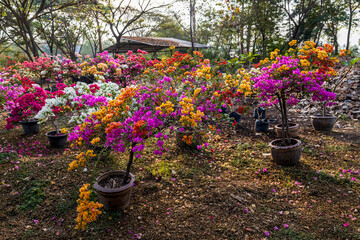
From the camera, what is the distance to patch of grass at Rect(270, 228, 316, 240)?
2164 mm

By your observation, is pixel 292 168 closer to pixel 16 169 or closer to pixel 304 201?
pixel 304 201

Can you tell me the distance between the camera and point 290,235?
2203 mm

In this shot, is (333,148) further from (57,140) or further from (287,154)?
(57,140)

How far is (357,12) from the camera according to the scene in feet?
50.5

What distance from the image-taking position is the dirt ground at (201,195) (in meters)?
2.31

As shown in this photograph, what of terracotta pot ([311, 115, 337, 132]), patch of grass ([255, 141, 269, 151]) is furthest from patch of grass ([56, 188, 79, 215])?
terracotta pot ([311, 115, 337, 132])

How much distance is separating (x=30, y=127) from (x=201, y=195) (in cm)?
469

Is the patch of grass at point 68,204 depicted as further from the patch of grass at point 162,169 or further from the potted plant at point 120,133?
the patch of grass at point 162,169

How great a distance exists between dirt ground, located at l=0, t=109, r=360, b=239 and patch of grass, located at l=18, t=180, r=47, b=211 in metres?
0.01

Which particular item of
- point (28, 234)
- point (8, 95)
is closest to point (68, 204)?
point (28, 234)

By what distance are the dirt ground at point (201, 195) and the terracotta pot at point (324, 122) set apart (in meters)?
0.72

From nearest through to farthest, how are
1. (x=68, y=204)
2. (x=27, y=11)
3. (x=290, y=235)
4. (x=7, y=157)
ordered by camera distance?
(x=290, y=235) → (x=68, y=204) → (x=7, y=157) → (x=27, y=11)

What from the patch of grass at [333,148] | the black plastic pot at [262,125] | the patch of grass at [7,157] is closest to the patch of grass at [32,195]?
the patch of grass at [7,157]

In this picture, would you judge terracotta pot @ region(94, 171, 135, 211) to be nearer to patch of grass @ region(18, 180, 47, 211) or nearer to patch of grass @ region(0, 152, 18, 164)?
patch of grass @ region(18, 180, 47, 211)
